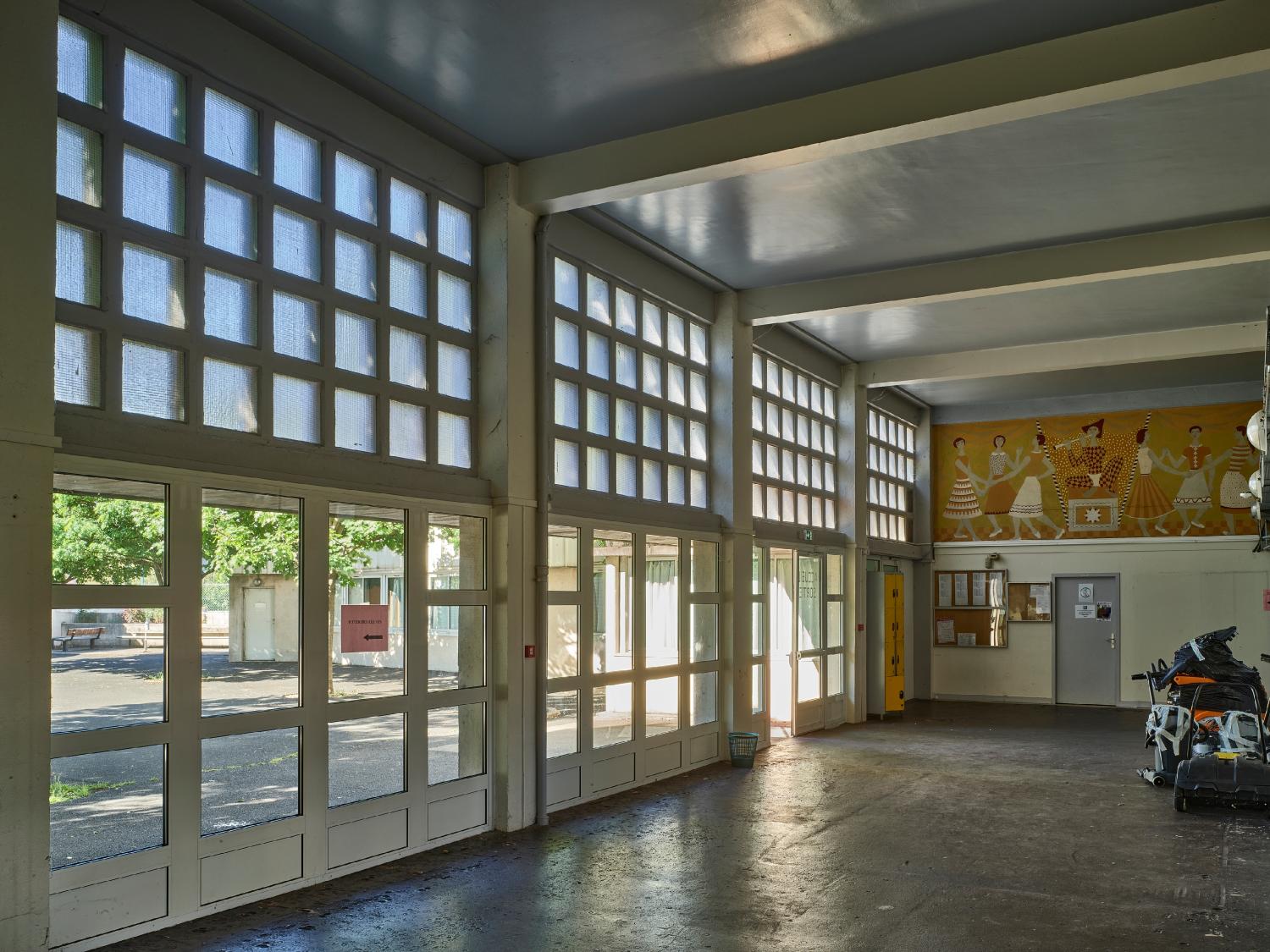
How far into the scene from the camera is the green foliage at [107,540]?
5.24 metres

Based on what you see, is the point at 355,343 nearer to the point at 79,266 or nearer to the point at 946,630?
the point at 79,266

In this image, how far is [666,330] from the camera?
10828 mm

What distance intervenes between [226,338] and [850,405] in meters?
10.4

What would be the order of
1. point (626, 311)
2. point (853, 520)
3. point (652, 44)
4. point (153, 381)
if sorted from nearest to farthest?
point (153, 381) → point (652, 44) → point (626, 311) → point (853, 520)

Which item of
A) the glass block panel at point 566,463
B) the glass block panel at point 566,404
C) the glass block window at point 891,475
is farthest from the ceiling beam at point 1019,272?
the glass block window at point 891,475

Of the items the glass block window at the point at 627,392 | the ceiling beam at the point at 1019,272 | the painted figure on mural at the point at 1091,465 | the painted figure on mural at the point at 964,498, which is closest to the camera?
the glass block window at the point at 627,392

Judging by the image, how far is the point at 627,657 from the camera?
32.2ft

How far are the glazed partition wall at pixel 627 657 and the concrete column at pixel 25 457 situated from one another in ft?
13.3

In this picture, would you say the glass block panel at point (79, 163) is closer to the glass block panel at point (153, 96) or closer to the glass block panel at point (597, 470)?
the glass block panel at point (153, 96)

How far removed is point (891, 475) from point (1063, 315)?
17.2 feet

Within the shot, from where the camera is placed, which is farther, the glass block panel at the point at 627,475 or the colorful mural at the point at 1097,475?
the colorful mural at the point at 1097,475

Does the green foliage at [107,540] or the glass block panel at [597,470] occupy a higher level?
the glass block panel at [597,470]

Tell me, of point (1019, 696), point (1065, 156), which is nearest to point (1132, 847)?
point (1065, 156)

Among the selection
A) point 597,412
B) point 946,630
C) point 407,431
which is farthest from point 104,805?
point 946,630
